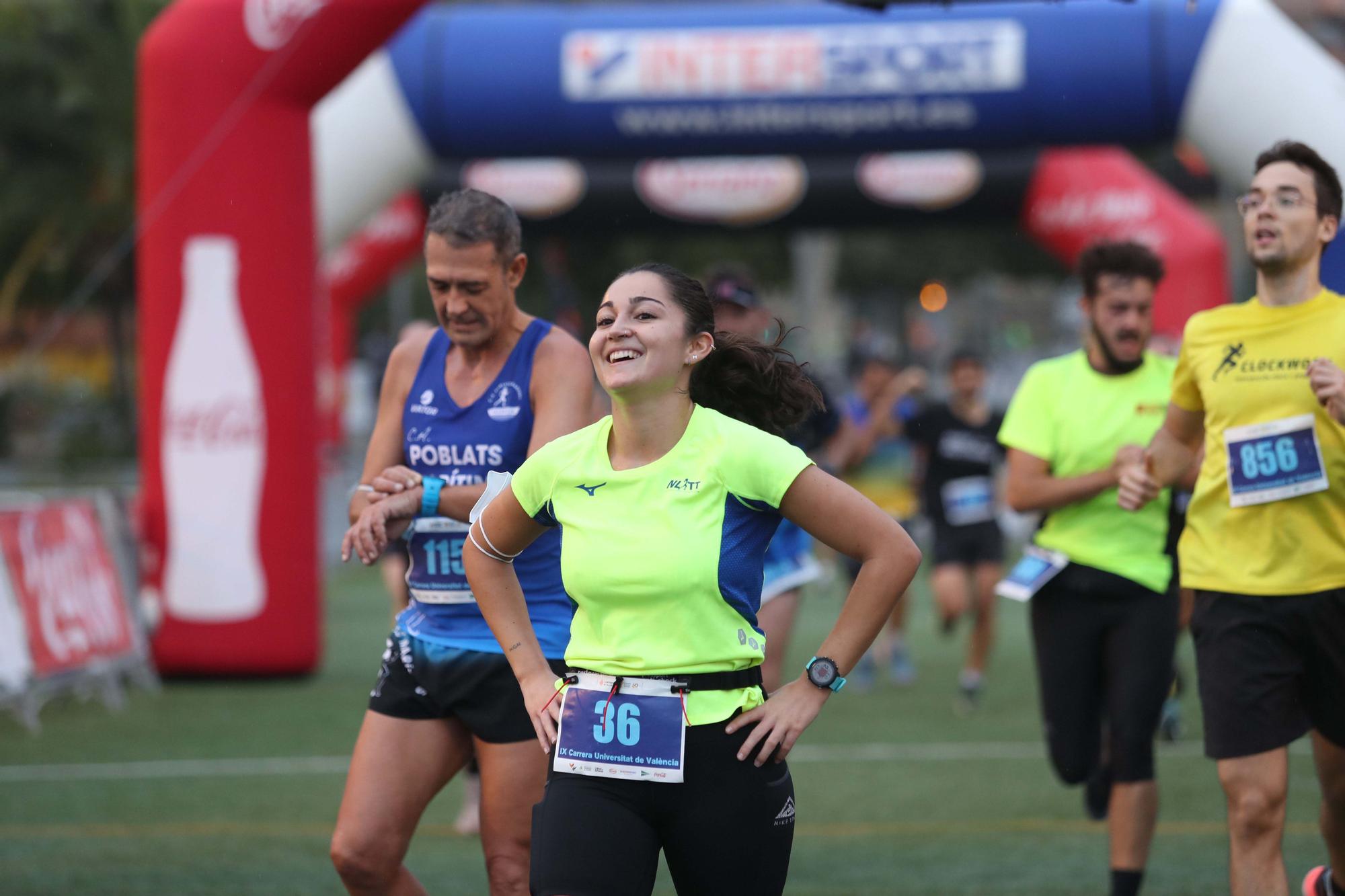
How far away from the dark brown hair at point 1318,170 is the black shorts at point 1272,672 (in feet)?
3.28

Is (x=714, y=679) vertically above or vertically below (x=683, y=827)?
above

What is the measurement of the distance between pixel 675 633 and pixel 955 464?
793 centimetres

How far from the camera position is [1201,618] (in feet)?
15.3

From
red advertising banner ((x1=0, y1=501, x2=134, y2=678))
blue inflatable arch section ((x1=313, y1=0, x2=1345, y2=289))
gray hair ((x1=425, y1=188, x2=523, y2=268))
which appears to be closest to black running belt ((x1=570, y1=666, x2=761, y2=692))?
gray hair ((x1=425, y1=188, x2=523, y2=268))

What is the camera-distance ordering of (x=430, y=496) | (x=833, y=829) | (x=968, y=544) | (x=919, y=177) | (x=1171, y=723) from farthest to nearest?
(x=919, y=177) → (x=968, y=544) → (x=1171, y=723) → (x=833, y=829) → (x=430, y=496)

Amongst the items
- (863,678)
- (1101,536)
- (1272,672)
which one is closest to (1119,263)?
(1101,536)

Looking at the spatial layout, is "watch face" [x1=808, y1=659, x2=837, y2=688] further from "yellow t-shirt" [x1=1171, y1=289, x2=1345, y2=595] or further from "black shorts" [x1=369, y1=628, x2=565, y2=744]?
"yellow t-shirt" [x1=1171, y1=289, x2=1345, y2=595]

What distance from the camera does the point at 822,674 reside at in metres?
3.39

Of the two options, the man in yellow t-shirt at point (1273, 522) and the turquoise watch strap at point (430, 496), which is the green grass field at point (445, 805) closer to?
the man in yellow t-shirt at point (1273, 522)

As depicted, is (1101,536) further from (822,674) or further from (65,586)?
(65,586)

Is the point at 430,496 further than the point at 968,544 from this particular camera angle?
No

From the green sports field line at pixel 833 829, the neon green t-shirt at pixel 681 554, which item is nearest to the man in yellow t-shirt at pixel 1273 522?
the neon green t-shirt at pixel 681 554

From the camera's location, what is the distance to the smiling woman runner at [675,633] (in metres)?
3.37

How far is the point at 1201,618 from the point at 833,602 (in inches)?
460
